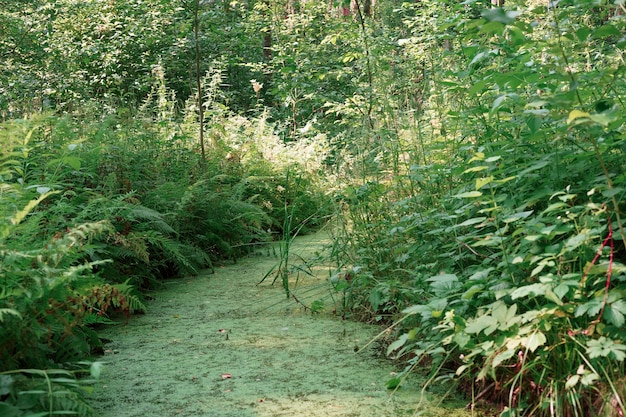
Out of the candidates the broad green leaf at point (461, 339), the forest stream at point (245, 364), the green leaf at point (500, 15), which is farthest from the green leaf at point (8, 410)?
the green leaf at point (500, 15)

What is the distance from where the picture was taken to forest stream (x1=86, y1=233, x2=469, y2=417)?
2.20 metres

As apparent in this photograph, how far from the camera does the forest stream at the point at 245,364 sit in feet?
7.22

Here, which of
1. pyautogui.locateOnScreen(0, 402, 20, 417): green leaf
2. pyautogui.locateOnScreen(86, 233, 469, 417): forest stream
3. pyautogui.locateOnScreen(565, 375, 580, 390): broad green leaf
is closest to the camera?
pyautogui.locateOnScreen(0, 402, 20, 417): green leaf

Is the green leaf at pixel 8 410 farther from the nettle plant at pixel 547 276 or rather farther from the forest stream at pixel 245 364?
the nettle plant at pixel 547 276

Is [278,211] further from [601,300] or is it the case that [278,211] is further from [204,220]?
[601,300]

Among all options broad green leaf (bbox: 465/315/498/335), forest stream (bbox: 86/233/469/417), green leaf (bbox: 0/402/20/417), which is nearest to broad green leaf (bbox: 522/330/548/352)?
broad green leaf (bbox: 465/315/498/335)

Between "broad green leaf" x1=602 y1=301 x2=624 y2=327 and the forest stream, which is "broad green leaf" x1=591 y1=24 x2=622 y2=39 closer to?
"broad green leaf" x1=602 y1=301 x2=624 y2=327

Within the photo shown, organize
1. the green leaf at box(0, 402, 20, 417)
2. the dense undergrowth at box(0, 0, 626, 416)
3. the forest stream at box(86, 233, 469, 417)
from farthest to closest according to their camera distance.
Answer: the forest stream at box(86, 233, 469, 417) → the dense undergrowth at box(0, 0, 626, 416) → the green leaf at box(0, 402, 20, 417)

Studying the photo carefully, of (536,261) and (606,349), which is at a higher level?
(536,261)

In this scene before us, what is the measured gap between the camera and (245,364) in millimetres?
2643

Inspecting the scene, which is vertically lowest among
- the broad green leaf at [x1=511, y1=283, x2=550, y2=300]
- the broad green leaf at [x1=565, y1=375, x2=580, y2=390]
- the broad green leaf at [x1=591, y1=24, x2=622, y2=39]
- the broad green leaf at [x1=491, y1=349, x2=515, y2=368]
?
the broad green leaf at [x1=565, y1=375, x2=580, y2=390]

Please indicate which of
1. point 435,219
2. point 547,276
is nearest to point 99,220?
point 435,219

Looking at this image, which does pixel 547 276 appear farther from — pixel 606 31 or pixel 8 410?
pixel 8 410

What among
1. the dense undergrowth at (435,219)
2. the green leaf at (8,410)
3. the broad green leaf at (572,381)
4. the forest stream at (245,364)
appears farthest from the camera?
the forest stream at (245,364)
